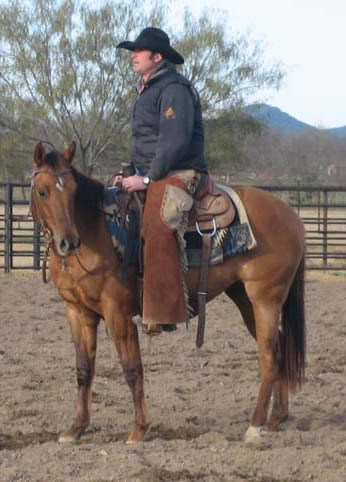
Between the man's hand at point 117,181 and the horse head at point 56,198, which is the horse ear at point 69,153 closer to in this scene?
the horse head at point 56,198

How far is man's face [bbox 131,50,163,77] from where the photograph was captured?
16.3ft

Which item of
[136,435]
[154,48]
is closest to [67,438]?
[136,435]

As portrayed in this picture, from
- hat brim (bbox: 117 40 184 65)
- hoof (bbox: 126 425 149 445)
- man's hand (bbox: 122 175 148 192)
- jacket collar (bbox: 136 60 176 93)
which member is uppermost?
hat brim (bbox: 117 40 184 65)

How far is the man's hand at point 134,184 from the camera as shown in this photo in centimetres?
493

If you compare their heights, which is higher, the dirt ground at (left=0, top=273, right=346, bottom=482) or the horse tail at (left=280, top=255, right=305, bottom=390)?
the horse tail at (left=280, top=255, right=305, bottom=390)

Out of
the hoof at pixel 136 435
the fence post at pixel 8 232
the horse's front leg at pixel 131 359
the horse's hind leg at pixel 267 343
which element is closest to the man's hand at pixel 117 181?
the horse's front leg at pixel 131 359

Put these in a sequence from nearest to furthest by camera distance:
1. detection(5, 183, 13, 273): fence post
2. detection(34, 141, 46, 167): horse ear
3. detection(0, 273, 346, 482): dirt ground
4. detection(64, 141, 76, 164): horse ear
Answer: detection(0, 273, 346, 482): dirt ground < detection(34, 141, 46, 167): horse ear < detection(64, 141, 76, 164): horse ear < detection(5, 183, 13, 273): fence post

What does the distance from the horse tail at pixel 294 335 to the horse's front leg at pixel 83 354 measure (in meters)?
1.19

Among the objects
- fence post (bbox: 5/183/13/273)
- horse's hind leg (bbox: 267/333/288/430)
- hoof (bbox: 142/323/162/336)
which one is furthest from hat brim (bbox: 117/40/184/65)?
fence post (bbox: 5/183/13/273)

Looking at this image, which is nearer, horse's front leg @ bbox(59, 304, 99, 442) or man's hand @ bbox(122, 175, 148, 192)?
man's hand @ bbox(122, 175, 148, 192)

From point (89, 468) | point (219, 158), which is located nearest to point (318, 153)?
point (219, 158)

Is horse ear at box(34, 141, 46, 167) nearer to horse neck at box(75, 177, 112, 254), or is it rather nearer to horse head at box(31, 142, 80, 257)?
horse head at box(31, 142, 80, 257)

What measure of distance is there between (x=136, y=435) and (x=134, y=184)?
54.8 inches

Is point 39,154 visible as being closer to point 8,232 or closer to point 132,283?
point 132,283
